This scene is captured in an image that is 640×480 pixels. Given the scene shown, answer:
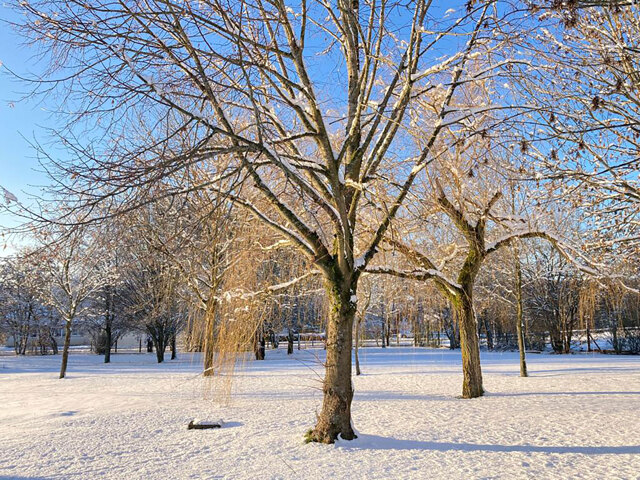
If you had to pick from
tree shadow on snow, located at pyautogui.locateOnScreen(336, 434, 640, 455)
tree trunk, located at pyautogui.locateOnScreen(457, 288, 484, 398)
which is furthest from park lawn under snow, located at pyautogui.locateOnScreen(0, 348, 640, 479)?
tree trunk, located at pyautogui.locateOnScreen(457, 288, 484, 398)

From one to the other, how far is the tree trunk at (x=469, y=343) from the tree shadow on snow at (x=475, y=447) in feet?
15.2

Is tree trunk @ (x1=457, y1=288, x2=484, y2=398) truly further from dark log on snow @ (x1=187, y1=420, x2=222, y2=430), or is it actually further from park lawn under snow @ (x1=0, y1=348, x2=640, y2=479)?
dark log on snow @ (x1=187, y1=420, x2=222, y2=430)

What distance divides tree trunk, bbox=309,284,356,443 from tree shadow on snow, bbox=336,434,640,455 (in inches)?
9.5

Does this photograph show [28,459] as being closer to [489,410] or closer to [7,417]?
[7,417]

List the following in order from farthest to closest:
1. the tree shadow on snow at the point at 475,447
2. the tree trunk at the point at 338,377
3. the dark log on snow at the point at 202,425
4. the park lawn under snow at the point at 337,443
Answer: the dark log on snow at the point at 202,425
the tree trunk at the point at 338,377
the tree shadow on snow at the point at 475,447
the park lawn under snow at the point at 337,443

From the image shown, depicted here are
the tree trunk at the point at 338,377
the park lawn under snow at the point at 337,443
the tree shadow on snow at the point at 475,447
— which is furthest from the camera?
the tree trunk at the point at 338,377

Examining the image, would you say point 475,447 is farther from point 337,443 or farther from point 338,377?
point 338,377

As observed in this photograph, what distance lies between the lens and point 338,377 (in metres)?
6.59

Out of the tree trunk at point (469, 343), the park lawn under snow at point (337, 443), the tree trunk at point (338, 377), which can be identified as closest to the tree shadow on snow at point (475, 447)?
the park lawn under snow at point (337, 443)

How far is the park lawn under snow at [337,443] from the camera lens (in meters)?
5.61

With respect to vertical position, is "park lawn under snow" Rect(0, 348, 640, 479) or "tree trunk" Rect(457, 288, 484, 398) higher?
"tree trunk" Rect(457, 288, 484, 398)

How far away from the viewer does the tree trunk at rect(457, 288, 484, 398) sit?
Answer: 10945 millimetres

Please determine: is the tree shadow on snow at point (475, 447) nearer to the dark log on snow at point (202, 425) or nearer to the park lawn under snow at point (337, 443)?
the park lawn under snow at point (337, 443)

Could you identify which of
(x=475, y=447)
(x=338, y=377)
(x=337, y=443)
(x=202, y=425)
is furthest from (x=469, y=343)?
(x=202, y=425)
